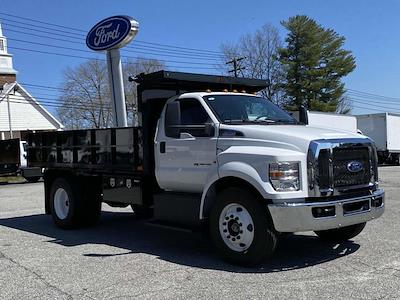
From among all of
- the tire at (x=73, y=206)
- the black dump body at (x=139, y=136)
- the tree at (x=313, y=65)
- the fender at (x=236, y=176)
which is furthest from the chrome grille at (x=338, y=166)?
the tree at (x=313, y=65)

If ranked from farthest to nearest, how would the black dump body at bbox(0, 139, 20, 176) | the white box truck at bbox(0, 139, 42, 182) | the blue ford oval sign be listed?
the black dump body at bbox(0, 139, 20, 176) < the white box truck at bbox(0, 139, 42, 182) < the blue ford oval sign

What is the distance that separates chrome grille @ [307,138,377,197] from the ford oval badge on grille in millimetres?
13

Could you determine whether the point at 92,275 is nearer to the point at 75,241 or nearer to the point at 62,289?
the point at 62,289

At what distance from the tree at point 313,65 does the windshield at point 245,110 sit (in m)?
48.5

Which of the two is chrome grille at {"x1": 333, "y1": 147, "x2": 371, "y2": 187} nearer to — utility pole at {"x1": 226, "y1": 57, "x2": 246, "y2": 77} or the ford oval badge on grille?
the ford oval badge on grille

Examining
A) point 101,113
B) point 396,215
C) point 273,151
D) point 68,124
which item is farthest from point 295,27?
point 273,151

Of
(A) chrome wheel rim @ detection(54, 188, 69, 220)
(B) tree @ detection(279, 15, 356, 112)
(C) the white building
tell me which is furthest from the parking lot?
(B) tree @ detection(279, 15, 356, 112)

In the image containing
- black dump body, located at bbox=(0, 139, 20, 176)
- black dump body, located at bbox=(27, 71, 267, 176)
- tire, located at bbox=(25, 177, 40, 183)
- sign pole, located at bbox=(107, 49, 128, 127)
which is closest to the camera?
black dump body, located at bbox=(27, 71, 267, 176)

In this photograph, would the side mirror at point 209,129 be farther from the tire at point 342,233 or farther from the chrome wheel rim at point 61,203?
the chrome wheel rim at point 61,203

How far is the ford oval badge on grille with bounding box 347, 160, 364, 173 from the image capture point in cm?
683

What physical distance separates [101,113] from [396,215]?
5569cm

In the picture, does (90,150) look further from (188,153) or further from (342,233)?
(342,233)

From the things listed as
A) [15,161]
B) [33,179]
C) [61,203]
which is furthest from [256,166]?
[33,179]

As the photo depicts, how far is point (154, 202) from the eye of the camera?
8.17 metres
